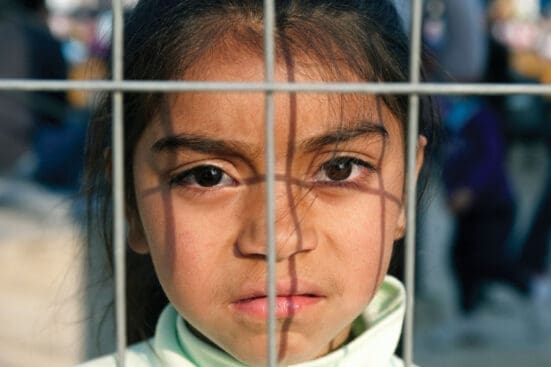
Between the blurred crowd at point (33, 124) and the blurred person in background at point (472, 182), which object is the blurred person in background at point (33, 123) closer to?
the blurred crowd at point (33, 124)

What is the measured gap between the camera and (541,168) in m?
5.71

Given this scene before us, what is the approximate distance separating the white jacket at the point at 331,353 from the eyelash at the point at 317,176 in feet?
0.51

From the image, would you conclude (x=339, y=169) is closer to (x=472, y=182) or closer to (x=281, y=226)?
(x=281, y=226)

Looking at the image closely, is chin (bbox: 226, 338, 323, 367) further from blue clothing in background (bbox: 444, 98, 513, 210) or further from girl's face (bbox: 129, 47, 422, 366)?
blue clothing in background (bbox: 444, 98, 513, 210)

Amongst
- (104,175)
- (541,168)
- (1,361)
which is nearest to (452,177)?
(1,361)

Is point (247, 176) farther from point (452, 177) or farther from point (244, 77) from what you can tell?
point (452, 177)

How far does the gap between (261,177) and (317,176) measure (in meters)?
0.05

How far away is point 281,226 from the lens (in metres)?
0.67

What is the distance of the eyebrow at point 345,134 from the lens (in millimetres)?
696

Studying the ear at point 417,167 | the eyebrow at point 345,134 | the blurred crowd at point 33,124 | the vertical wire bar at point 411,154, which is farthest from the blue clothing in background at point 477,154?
the vertical wire bar at point 411,154

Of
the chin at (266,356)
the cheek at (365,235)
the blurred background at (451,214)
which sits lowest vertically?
the blurred background at (451,214)

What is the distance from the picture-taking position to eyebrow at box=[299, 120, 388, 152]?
0.70m

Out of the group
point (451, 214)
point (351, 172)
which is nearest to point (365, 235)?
point (351, 172)

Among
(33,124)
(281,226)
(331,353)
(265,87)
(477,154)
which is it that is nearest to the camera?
(265,87)
